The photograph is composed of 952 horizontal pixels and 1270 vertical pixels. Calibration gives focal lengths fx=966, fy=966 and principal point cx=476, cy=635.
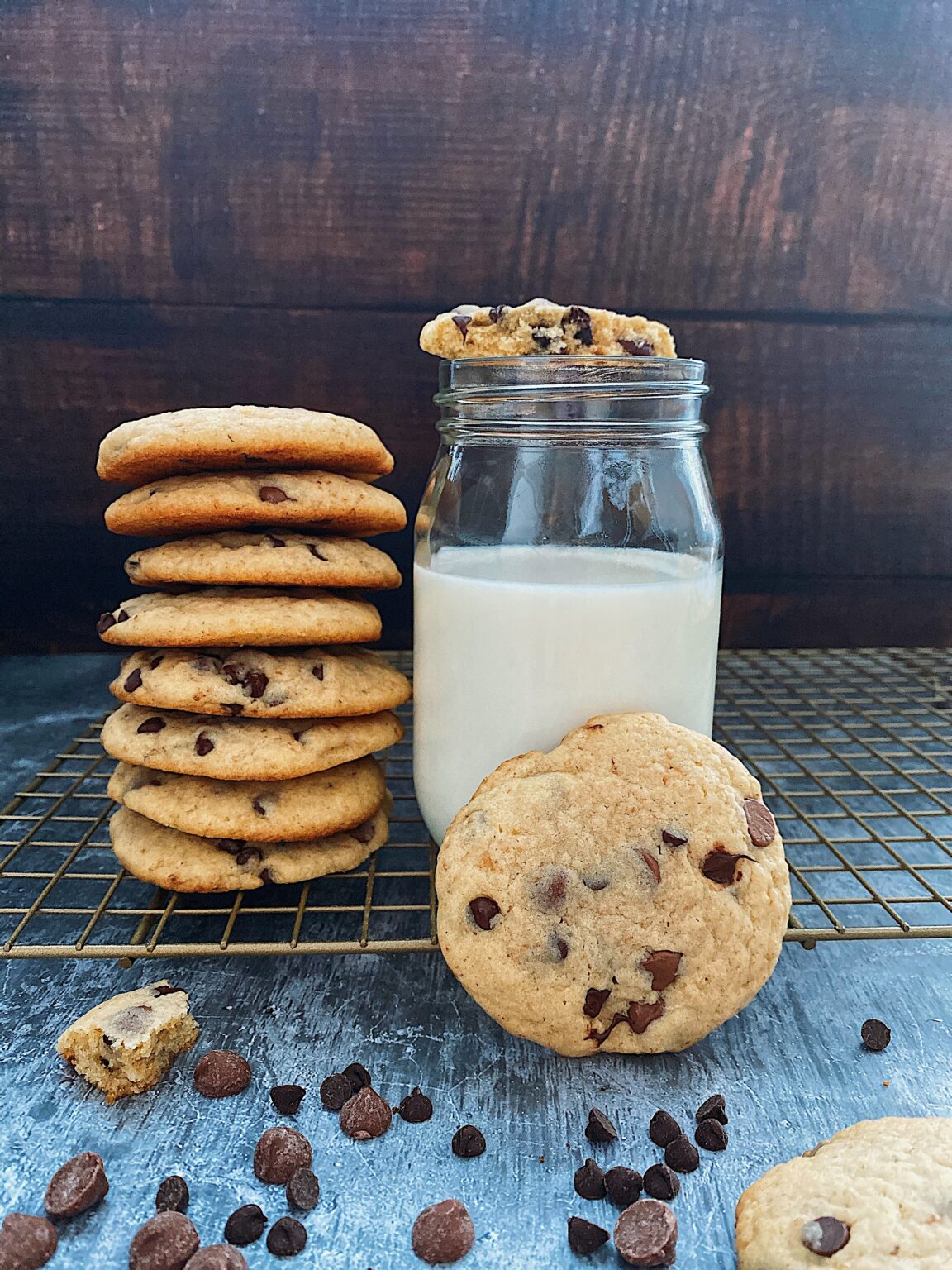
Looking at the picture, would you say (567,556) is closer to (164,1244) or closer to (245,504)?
(245,504)

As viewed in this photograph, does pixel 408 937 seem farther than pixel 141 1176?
Yes

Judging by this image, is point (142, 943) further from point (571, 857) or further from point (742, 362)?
point (742, 362)

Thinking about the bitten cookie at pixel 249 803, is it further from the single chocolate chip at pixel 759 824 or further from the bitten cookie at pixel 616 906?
the single chocolate chip at pixel 759 824

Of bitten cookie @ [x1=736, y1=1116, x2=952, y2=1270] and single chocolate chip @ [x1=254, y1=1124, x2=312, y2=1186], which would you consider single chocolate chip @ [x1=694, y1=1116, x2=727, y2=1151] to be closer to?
bitten cookie @ [x1=736, y1=1116, x2=952, y2=1270]

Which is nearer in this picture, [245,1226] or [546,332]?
[245,1226]

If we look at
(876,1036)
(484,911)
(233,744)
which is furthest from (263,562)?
(876,1036)

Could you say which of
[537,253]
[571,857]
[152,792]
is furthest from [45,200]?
[571,857]
